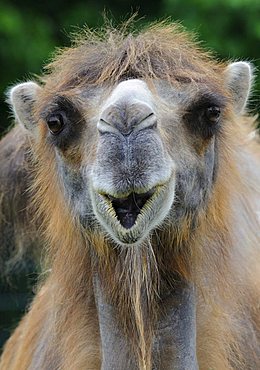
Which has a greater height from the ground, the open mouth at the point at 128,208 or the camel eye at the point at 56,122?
the camel eye at the point at 56,122

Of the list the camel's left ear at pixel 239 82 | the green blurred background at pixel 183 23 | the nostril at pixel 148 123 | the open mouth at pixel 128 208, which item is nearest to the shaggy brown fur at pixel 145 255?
the camel's left ear at pixel 239 82

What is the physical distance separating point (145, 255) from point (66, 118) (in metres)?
0.63

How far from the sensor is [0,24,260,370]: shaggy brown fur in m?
4.34

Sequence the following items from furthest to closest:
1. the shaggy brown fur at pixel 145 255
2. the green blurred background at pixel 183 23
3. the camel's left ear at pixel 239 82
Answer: the green blurred background at pixel 183 23, the camel's left ear at pixel 239 82, the shaggy brown fur at pixel 145 255

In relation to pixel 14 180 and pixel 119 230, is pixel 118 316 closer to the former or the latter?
pixel 119 230

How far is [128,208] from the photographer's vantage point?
13.0 ft

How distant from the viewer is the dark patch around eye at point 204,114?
4.22 m

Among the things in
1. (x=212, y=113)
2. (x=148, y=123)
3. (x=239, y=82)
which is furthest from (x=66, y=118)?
(x=239, y=82)

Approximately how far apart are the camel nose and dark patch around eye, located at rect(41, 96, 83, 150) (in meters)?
0.29

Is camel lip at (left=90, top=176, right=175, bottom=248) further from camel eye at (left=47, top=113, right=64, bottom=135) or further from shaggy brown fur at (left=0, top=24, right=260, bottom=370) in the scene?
camel eye at (left=47, top=113, right=64, bottom=135)

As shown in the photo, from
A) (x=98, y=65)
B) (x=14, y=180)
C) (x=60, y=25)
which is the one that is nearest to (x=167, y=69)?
(x=98, y=65)

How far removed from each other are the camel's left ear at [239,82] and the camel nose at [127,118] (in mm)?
883

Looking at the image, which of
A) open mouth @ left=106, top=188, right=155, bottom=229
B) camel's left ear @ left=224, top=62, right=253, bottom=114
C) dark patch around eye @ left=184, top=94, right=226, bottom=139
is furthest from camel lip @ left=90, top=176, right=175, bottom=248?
camel's left ear @ left=224, top=62, right=253, bottom=114

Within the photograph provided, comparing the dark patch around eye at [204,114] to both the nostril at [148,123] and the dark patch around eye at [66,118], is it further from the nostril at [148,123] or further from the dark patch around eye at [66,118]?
the dark patch around eye at [66,118]
